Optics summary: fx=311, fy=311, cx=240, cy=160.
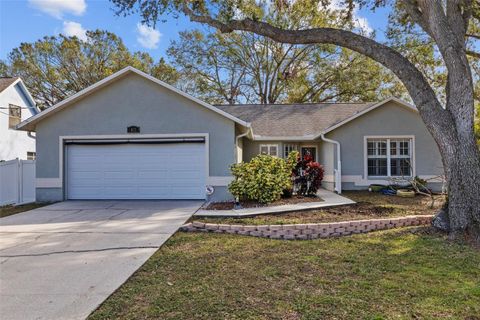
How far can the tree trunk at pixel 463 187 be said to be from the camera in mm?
6336

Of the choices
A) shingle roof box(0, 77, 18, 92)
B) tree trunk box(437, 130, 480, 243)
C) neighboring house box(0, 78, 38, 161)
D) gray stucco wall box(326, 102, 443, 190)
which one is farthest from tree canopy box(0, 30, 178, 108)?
tree trunk box(437, 130, 480, 243)

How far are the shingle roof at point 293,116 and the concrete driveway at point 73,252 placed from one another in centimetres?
726

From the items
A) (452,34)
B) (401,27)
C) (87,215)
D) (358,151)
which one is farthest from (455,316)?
(401,27)

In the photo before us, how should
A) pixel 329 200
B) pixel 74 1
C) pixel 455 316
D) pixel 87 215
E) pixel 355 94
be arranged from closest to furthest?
pixel 455 316 → pixel 87 215 → pixel 329 200 → pixel 74 1 → pixel 355 94

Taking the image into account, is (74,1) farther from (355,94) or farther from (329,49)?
(355,94)

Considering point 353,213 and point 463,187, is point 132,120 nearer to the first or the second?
point 353,213

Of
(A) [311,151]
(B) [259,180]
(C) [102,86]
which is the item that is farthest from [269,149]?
(C) [102,86]

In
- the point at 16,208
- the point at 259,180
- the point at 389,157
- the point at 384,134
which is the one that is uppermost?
the point at 384,134

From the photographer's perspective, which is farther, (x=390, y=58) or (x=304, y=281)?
(x=390, y=58)

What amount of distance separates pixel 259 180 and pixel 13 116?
17094 millimetres

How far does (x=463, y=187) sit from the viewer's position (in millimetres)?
6441

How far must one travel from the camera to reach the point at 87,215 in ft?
29.6

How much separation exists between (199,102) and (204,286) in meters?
8.03

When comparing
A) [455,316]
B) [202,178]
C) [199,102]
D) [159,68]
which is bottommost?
[455,316]
